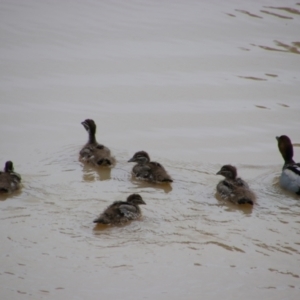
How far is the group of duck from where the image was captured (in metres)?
6.85

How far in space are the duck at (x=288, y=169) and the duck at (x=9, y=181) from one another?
3017 millimetres

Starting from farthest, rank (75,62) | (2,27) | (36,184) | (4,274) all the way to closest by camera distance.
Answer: (2,27) → (75,62) → (36,184) → (4,274)

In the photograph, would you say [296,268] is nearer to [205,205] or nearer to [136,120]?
[205,205]

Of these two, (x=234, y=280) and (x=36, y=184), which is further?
(x=36, y=184)

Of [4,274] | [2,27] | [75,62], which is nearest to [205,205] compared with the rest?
[4,274]

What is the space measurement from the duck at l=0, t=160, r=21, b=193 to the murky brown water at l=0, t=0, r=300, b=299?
13 cm

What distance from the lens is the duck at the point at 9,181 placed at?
7.31 meters

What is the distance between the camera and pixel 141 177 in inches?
320

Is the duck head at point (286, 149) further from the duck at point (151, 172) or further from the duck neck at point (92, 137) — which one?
the duck neck at point (92, 137)

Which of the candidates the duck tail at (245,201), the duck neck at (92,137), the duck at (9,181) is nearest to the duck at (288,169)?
the duck tail at (245,201)

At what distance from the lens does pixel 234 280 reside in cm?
597

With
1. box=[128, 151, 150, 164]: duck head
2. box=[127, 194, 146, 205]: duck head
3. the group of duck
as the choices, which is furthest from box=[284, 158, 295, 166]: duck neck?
box=[127, 194, 146, 205]: duck head

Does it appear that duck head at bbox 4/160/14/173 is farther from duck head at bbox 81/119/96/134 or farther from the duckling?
duck head at bbox 81/119/96/134

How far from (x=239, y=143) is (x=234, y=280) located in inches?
146
